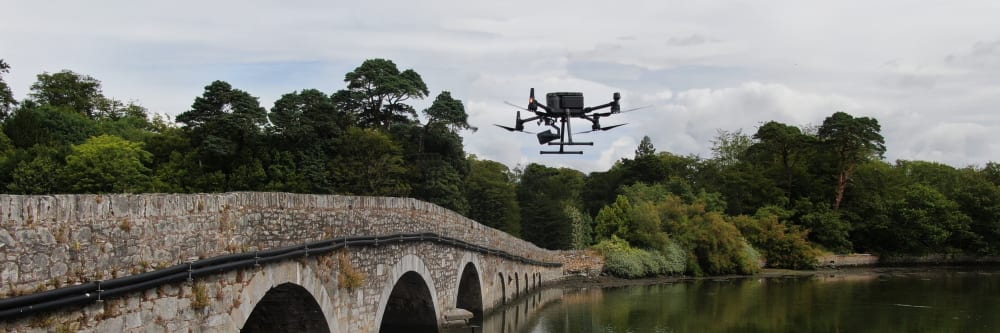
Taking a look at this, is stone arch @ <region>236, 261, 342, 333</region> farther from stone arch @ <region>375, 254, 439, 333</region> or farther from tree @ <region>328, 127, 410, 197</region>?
tree @ <region>328, 127, 410, 197</region>

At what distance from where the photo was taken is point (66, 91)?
60.7m

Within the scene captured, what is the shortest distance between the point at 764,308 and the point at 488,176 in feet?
111

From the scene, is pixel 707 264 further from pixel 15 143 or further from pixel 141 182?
pixel 15 143

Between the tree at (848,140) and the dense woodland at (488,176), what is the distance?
0.11 metres

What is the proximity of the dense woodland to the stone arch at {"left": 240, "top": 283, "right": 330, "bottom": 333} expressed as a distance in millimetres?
27780

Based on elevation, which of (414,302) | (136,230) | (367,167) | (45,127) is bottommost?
(414,302)

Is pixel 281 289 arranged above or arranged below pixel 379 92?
below

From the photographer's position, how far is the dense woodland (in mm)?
41344

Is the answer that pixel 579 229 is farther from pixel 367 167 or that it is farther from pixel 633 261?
pixel 367 167

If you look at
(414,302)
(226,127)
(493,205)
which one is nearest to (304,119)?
(226,127)

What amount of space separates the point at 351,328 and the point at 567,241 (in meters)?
38.3

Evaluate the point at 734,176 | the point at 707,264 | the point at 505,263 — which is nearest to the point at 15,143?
the point at 505,263

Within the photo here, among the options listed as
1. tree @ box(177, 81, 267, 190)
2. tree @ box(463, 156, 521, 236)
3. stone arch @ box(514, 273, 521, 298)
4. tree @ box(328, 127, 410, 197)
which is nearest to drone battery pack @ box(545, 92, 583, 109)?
stone arch @ box(514, 273, 521, 298)

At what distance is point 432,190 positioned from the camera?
1735 inches
